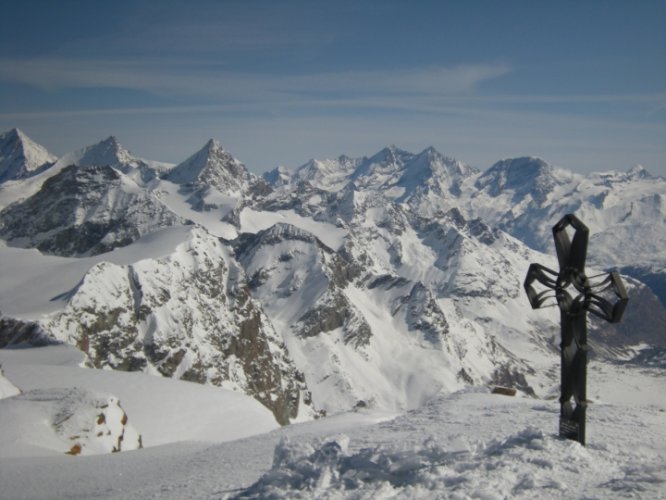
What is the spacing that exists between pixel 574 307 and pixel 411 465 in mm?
5031

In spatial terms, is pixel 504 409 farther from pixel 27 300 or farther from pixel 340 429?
pixel 27 300

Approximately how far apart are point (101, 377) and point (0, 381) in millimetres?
11325

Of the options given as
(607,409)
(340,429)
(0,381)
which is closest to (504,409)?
(607,409)

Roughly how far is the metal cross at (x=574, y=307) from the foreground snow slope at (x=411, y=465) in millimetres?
771

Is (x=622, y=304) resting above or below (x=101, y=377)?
above

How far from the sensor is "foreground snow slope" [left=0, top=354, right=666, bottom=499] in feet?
35.6

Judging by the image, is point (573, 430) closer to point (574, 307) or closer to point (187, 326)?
point (574, 307)

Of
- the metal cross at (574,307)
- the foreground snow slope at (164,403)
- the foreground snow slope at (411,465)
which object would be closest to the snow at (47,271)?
the foreground snow slope at (164,403)

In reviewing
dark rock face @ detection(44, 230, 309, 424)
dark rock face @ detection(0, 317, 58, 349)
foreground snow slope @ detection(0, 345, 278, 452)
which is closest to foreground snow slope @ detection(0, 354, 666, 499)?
foreground snow slope @ detection(0, 345, 278, 452)

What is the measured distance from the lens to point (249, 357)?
5330 inches

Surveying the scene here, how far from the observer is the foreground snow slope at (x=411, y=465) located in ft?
35.6

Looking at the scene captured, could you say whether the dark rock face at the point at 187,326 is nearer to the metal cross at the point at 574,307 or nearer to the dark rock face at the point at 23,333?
the dark rock face at the point at 23,333

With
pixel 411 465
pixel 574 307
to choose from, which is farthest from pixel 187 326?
pixel 574 307

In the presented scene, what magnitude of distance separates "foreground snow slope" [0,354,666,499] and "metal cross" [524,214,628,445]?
2.53 feet
